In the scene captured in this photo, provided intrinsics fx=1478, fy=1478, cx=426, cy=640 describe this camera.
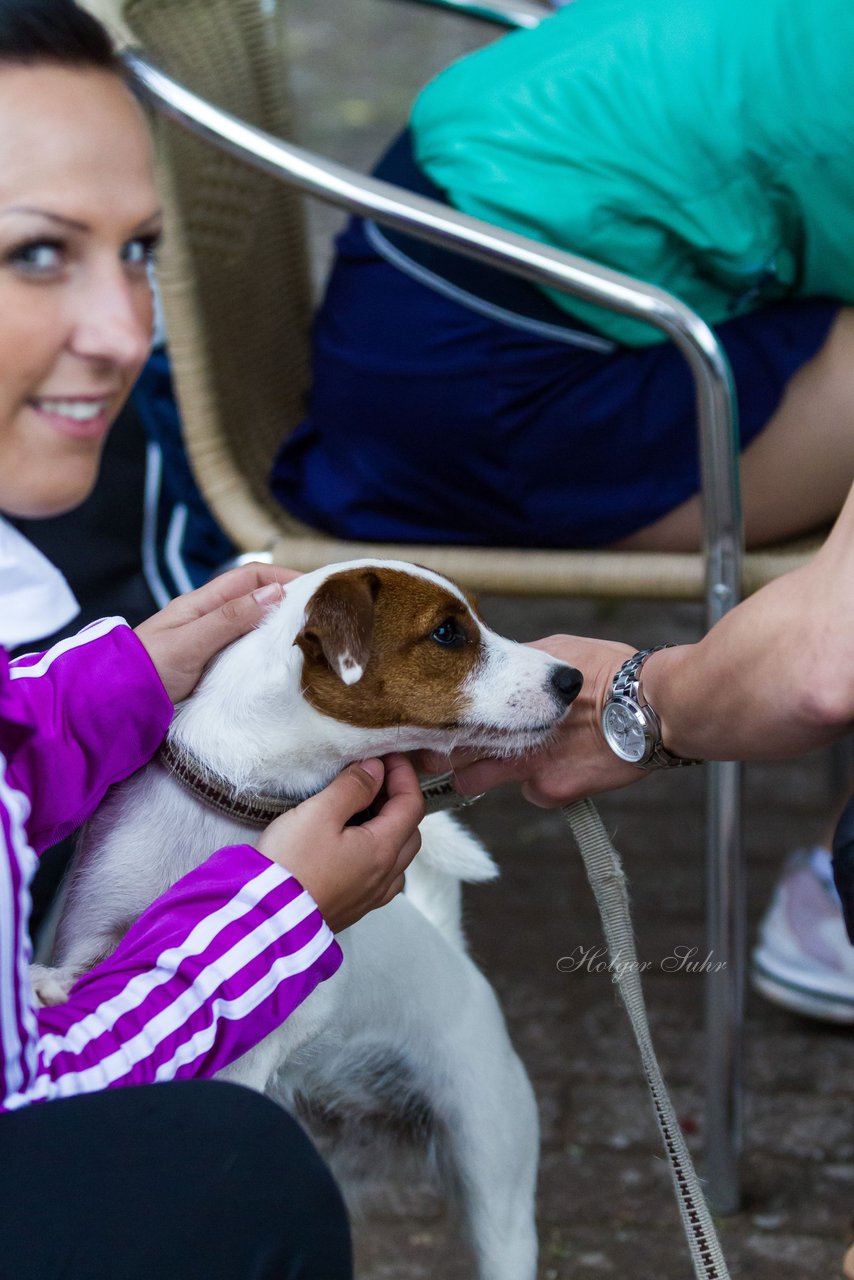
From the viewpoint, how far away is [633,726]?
1.35 metres

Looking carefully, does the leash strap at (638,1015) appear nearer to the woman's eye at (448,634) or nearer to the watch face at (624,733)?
the watch face at (624,733)

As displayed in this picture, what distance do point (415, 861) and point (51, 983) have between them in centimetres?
48

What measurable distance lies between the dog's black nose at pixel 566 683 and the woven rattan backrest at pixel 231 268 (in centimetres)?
61

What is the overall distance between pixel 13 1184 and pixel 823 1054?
1.41 m

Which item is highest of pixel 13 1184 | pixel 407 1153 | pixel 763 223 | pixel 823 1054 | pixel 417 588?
pixel 763 223

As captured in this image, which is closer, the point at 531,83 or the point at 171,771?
the point at 171,771

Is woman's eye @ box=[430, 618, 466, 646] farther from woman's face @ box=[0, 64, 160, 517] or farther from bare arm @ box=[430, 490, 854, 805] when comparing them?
woman's face @ box=[0, 64, 160, 517]

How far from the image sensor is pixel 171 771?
119 centimetres

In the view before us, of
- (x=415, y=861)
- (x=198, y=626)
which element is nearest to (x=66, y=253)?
(x=198, y=626)

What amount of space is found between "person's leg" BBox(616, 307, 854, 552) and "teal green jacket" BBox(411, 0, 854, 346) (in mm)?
94

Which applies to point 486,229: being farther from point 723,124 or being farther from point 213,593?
point 213,593

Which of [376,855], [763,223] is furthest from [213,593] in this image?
[763,223]

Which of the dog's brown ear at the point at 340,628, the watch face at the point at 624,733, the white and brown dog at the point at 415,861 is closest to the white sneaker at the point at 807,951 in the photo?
the white and brown dog at the point at 415,861

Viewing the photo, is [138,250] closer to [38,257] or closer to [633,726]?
[38,257]
